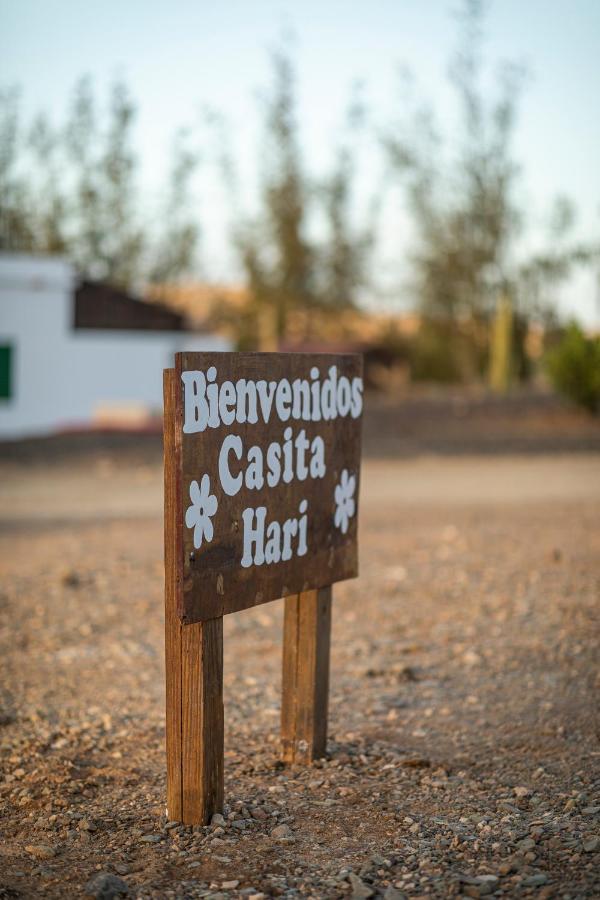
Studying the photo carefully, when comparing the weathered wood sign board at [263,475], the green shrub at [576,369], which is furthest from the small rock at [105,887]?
the green shrub at [576,369]

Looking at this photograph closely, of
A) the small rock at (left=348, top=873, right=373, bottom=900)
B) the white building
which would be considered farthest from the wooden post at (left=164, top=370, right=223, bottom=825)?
the white building

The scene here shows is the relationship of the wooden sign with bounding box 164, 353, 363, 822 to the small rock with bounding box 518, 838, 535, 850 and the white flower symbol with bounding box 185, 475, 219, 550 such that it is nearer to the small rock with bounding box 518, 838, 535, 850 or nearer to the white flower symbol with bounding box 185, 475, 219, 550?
the white flower symbol with bounding box 185, 475, 219, 550

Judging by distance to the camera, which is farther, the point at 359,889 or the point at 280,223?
the point at 280,223

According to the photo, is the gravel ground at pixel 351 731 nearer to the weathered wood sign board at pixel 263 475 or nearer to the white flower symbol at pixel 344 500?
the weathered wood sign board at pixel 263 475

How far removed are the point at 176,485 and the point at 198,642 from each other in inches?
20.8

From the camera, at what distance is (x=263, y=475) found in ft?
12.3

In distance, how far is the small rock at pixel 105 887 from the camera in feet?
9.84

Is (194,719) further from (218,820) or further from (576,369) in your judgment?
(576,369)

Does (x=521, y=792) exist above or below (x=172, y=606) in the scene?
below

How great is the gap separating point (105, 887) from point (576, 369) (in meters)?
15.4

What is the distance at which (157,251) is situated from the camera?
29.5 m

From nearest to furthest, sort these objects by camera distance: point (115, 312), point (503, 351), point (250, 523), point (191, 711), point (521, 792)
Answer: point (191, 711), point (250, 523), point (521, 792), point (115, 312), point (503, 351)

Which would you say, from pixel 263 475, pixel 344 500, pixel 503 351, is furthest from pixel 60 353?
pixel 263 475

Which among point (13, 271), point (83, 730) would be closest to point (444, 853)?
point (83, 730)
